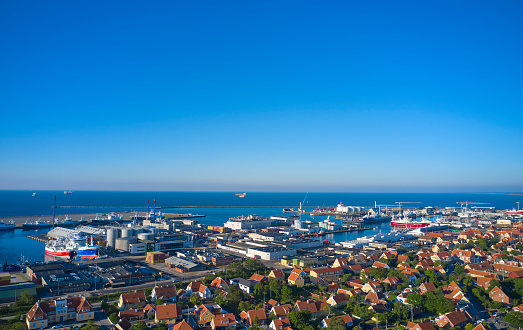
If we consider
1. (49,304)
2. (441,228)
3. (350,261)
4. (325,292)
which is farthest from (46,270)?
Answer: (441,228)

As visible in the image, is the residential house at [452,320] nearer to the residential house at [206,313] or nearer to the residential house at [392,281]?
the residential house at [392,281]

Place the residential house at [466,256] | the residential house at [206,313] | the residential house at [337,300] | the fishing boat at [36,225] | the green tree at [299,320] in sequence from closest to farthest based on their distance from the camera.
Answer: the green tree at [299,320] → the residential house at [206,313] → the residential house at [337,300] → the residential house at [466,256] → the fishing boat at [36,225]

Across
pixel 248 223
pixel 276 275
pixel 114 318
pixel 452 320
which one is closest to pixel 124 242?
pixel 276 275

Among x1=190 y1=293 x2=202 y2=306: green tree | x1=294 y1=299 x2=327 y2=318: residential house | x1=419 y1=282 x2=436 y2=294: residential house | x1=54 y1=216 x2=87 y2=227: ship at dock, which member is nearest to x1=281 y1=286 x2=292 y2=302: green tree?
x1=294 y1=299 x2=327 y2=318: residential house

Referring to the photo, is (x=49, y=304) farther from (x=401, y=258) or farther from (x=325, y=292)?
(x=401, y=258)

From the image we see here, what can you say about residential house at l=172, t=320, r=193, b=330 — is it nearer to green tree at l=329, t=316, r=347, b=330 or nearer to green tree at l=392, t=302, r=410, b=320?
green tree at l=329, t=316, r=347, b=330

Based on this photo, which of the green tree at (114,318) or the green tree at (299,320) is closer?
the green tree at (299,320)

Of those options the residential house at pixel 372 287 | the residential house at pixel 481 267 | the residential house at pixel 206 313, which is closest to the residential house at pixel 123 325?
the residential house at pixel 206 313
